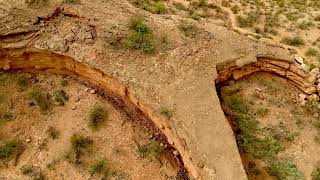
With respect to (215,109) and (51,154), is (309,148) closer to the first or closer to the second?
(215,109)

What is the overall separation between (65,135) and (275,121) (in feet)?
24.0

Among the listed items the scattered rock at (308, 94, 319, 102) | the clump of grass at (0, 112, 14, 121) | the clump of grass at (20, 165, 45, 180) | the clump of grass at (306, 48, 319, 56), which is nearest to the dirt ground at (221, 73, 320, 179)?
the scattered rock at (308, 94, 319, 102)

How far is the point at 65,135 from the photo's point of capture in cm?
1480

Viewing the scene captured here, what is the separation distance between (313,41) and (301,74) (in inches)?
144

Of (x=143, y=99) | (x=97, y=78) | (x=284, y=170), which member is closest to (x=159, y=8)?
(x=97, y=78)

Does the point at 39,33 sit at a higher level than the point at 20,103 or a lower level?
higher

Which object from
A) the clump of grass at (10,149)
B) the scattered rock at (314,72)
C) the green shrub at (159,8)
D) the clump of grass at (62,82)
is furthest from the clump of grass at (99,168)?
the scattered rock at (314,72)

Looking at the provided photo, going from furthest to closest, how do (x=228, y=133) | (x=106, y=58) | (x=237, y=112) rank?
(x=237, y=112) → (x=106, y=58) → (x=228, y=133)

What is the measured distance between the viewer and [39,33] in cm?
1546

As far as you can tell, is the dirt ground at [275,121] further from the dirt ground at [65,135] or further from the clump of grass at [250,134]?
the dirt ground at [65,135]

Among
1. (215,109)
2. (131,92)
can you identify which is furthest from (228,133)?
(131,92)

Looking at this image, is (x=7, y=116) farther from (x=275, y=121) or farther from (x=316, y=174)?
(x=316, y=174)

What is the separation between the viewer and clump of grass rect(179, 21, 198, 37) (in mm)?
16375

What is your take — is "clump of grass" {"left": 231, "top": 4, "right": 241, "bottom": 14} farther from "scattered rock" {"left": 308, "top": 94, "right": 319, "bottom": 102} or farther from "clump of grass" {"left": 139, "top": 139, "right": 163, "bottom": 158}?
"clump of grass" {"left": 139, "top": 139, "right": 163, "bottom": 158}
